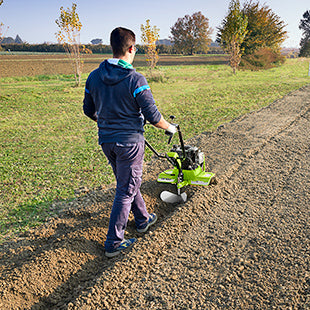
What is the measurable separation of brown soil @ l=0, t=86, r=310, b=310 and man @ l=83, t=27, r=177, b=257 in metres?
0.43

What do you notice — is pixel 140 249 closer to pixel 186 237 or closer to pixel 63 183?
pixel 186 237

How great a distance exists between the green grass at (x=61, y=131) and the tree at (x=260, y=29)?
9343 mm

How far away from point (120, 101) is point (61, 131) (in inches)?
231

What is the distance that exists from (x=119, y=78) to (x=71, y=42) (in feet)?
45.8

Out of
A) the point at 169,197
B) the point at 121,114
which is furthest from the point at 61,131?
the point at 121,114

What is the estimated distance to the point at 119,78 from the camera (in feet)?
9.54

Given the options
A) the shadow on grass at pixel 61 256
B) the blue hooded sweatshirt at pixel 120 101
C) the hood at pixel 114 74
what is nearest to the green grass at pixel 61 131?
the shadow on grass at pixel 61 256

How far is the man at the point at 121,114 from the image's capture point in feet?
9.59

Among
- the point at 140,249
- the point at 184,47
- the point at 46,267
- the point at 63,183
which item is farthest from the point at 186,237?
the point at 184,47

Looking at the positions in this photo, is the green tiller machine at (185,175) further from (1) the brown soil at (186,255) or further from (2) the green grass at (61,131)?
(2) the green grass at (61,131)

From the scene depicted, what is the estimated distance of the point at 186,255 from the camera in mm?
3227

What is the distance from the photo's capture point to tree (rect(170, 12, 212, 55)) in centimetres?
5462

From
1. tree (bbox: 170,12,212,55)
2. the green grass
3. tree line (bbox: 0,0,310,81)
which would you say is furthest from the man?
tree (bbox: 170,12,212,55)

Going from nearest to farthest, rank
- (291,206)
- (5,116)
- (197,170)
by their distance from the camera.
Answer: (291,206), (197,170), (5,116)
